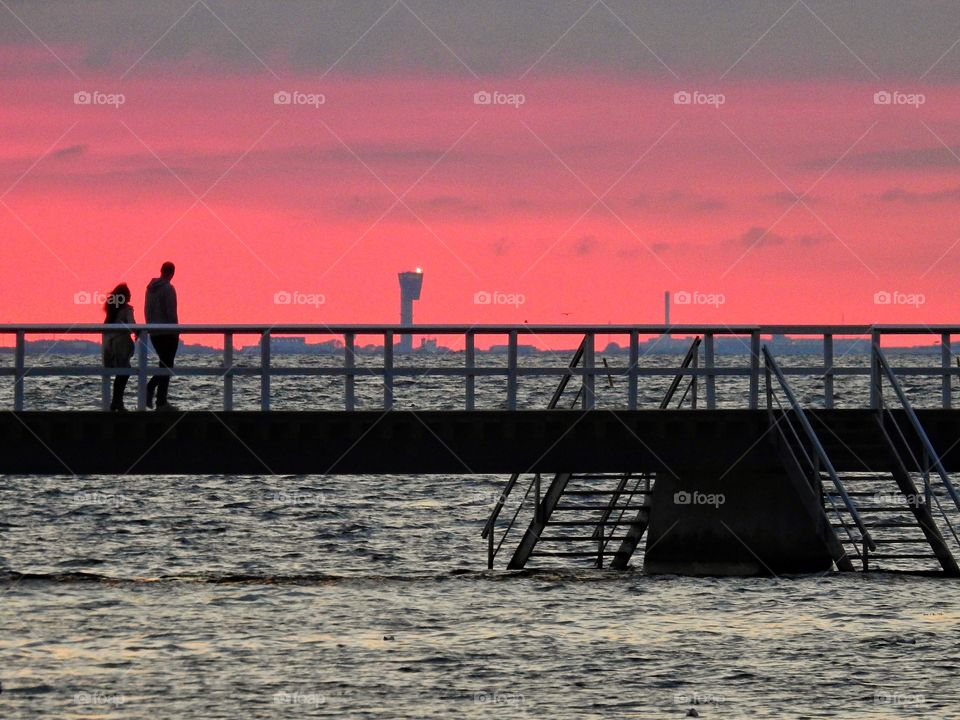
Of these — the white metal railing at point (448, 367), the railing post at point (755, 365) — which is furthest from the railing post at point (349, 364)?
the railing post at point (755, 365)

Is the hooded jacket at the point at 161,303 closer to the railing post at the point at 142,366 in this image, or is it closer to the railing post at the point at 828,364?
the railing post at the point at 142,366

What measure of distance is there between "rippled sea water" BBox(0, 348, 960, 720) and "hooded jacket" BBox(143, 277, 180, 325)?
335 centimetres

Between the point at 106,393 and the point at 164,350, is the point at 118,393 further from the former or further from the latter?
the point at 164,350

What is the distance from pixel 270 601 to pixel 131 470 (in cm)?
239

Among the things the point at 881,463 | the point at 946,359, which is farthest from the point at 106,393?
the point at 946,359

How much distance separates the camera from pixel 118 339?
1970 centimetres

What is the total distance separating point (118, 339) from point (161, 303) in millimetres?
847

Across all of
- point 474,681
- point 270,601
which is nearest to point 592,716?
point 474,681

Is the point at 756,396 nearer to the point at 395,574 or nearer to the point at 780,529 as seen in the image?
the point at 780,529

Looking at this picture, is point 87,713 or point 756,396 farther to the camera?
point 756,396

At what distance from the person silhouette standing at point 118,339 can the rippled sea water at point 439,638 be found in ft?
8.20

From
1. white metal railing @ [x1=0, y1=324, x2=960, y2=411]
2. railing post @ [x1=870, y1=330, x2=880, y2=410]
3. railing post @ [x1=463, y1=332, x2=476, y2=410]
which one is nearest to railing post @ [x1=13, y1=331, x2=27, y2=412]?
white metal railing @ [x1=0, y1=324, x2=960, y2=411]

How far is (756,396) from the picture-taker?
68.4 feet

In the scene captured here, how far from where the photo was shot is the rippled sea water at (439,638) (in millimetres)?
13273
